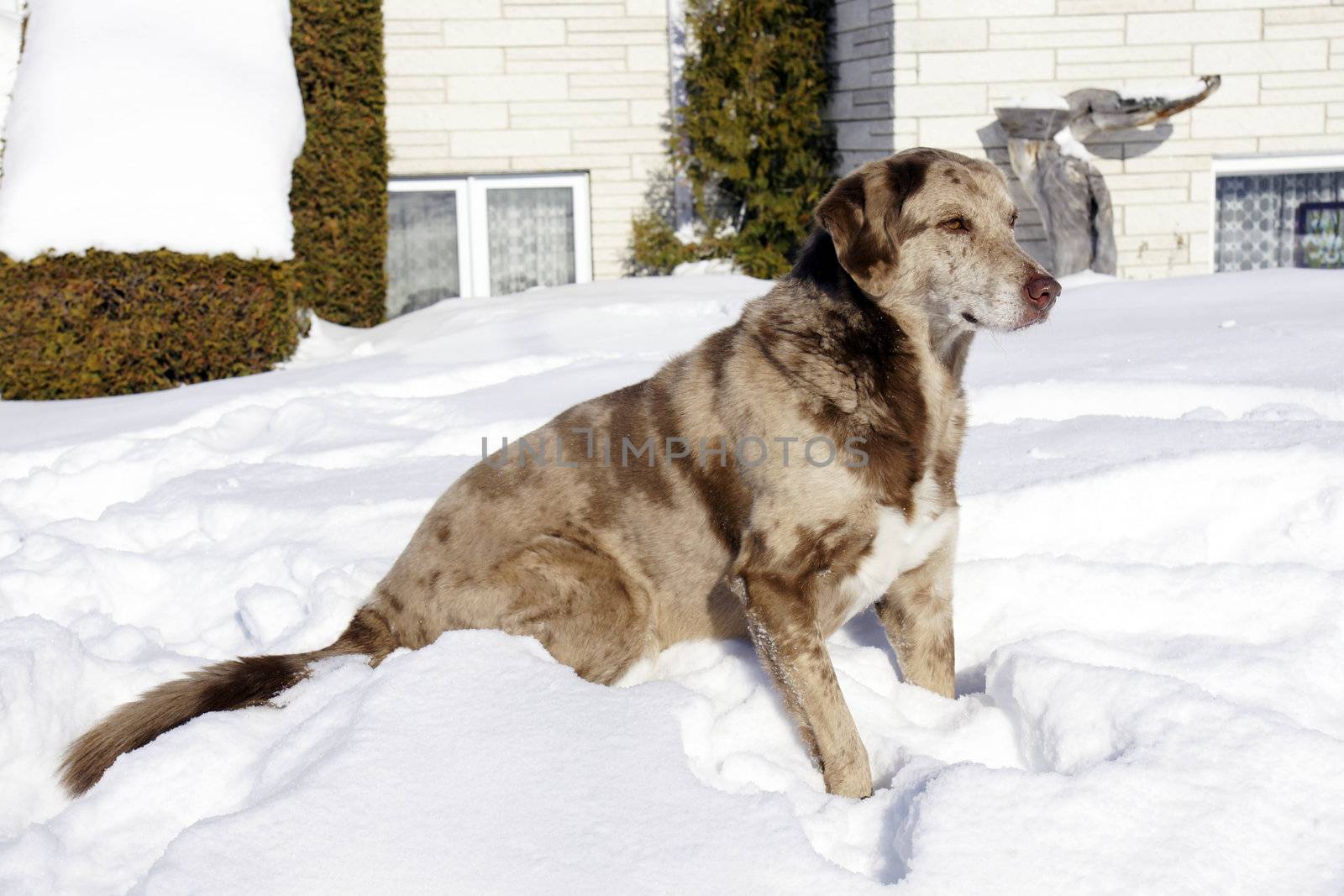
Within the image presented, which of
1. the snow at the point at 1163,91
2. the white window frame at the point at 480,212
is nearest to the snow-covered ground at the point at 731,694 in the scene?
the snow at the point at 1163,91

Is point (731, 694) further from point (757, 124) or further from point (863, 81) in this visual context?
point (757, 124)

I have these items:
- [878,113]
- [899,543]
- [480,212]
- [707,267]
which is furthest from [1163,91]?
[899,543]

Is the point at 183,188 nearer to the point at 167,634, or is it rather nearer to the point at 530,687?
the point at 167,634

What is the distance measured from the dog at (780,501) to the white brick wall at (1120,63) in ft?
23.6

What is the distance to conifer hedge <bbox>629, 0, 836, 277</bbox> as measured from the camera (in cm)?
1045

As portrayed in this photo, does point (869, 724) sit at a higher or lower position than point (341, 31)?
lower

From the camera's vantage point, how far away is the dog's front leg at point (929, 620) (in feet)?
9.92

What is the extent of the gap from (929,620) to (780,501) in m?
0.59

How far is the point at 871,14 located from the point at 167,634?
27.2 feet

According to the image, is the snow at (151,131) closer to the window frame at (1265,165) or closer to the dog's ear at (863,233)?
the dog's ear at (863,233)

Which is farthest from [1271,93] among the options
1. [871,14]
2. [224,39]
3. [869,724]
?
[869,724]

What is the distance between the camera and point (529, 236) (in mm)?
11516

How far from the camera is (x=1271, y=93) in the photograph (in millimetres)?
9945

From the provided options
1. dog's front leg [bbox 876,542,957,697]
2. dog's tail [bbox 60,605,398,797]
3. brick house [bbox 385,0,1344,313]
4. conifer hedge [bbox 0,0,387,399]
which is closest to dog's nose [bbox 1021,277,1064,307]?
dog's front leg [bbox 876,542,957,697]
